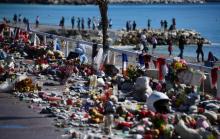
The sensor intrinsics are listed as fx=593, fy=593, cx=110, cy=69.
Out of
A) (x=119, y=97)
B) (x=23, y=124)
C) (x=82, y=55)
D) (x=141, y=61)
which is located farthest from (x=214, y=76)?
(x=82, y=55)

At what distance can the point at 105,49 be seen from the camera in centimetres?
2350

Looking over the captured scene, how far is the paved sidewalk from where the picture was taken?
43.2ft

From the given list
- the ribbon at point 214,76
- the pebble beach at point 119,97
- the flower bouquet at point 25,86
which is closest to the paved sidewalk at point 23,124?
the pebble beach at point 119,97

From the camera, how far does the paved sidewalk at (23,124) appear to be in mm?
13180

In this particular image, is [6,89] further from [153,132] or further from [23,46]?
[23,46]

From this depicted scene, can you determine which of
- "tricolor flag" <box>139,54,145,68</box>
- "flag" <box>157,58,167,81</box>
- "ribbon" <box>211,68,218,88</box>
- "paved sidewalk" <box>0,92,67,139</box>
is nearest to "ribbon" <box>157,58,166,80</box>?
"flag" <box>157,58,167,81</box>

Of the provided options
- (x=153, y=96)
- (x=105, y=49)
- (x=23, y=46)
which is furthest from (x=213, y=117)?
(x=23, y=46)

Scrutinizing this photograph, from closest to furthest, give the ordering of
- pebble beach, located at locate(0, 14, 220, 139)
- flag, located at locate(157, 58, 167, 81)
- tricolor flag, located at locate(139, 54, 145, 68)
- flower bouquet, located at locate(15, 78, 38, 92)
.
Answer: pebble beach, located at locate(0, 14, 220, 139)
flower bouquet, located at locate(15, 78, 38, 92)
flag, located at locate(157, 58, 167, 81)
tricolor flag, located at locate(139, 54, 145, 68)

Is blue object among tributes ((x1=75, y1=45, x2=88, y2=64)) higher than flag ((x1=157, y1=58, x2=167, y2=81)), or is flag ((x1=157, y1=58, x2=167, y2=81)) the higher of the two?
flag ((x1=157, y1=58, x2=167, y2=81))

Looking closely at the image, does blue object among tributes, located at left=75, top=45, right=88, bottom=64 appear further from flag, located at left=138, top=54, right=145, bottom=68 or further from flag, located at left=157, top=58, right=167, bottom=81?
flag, located at left=157, top=58, right=167, bottom=81

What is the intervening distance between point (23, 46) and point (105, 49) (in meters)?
9.00

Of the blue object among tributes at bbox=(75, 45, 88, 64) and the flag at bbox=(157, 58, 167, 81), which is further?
the blue object among tributes at bbox=(75, 45, 88, 64)

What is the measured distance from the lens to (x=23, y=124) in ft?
46.7

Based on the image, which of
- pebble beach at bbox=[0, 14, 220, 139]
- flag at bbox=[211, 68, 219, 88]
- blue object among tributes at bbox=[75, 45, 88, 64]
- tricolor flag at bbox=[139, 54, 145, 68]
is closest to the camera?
pebble beach at bbox=[0, 14, 220, 139]
